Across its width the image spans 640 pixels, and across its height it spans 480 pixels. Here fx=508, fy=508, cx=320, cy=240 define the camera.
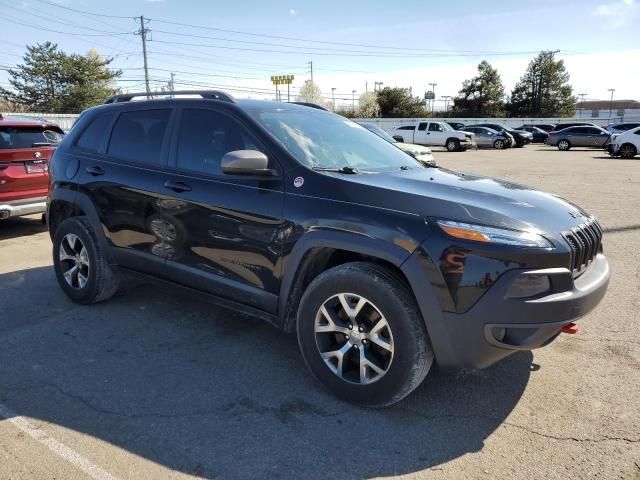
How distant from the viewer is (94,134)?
4.64m

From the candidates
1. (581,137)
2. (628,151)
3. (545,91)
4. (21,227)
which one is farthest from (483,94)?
(21,227)

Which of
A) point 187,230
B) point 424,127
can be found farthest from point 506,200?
point 424,127

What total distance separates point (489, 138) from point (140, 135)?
33.6 meters

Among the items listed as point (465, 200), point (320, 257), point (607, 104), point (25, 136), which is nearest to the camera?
point (465, 200)

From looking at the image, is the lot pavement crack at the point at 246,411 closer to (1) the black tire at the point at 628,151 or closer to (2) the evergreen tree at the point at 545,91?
(1) the black tire at the point at 628,151

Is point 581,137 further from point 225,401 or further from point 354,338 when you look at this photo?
point 225,401

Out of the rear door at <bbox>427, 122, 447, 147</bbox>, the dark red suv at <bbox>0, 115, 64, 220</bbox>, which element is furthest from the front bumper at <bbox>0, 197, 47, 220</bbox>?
the rear door at <bbox>427, 122, 447, 147</bbox>

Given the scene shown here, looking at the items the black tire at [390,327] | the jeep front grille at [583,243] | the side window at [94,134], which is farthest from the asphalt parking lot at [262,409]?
the side window at [94,134]

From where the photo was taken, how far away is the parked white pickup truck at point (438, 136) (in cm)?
3141

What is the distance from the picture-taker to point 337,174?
3.25m

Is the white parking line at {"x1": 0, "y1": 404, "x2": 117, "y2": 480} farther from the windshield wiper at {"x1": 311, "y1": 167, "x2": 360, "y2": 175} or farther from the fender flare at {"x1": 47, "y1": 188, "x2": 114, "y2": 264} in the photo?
the windshield wiper at {"x1": 311, "y1": 167, "x2": 360, "y2": 175}

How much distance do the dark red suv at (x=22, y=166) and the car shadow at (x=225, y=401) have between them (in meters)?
3.48

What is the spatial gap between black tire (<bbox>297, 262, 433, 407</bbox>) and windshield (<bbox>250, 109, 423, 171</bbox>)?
0.84 meters

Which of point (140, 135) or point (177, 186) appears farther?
point (140, 135)
